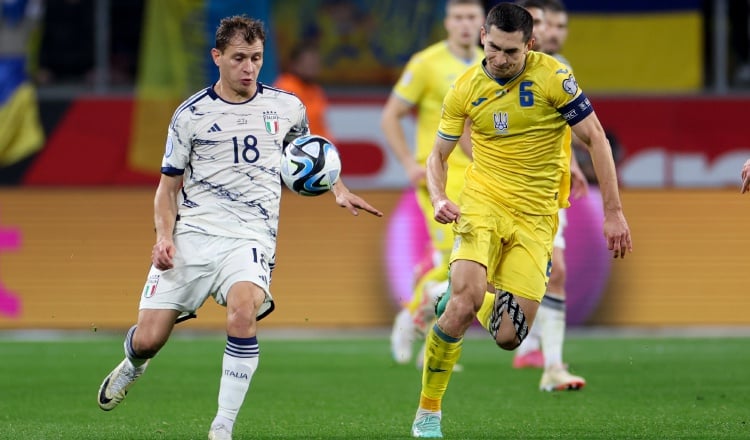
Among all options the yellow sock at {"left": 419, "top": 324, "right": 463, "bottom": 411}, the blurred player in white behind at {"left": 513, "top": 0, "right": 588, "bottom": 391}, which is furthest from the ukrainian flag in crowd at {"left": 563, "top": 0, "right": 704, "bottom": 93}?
the yellow sock at {"left": 419, "top": 324, "right": 463, "bottom": 411}

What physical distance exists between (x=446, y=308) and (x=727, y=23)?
11180 mm

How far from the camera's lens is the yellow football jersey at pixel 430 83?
10.8 meters

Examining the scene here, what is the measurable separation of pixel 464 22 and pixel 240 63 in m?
3.72

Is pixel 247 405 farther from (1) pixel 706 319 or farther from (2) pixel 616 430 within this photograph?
(1) pixel 706 319

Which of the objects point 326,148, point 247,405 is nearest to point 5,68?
point 247,405

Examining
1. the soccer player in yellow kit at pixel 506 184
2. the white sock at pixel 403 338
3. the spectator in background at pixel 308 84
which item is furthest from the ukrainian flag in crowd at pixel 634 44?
the soccer player in yellow kit at pixel 506 184

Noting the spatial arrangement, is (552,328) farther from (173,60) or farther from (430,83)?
(173,60)

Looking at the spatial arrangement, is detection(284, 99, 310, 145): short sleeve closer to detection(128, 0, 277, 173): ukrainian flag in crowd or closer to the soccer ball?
the soccer ball

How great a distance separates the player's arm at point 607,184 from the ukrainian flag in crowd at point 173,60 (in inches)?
385

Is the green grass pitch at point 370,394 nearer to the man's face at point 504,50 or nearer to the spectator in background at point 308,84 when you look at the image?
the man's face at point 504,50

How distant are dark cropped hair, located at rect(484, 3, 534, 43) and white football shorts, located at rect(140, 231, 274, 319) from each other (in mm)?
1686

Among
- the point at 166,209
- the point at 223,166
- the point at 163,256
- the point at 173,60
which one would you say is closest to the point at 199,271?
the point at 163,256

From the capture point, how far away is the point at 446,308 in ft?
24.7

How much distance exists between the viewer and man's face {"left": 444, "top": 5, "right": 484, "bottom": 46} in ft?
35.2
